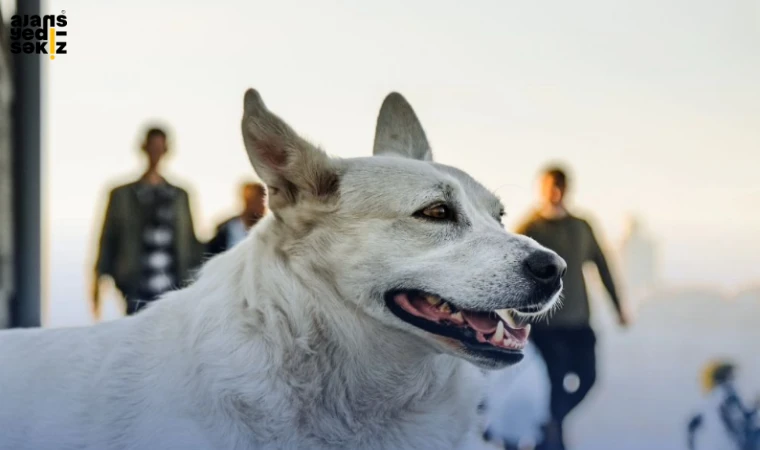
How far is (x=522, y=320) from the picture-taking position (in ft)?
7.80

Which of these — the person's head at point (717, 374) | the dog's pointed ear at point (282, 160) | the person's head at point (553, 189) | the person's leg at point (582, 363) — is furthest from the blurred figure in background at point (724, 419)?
the dog's pointed ear at point (282, 160)

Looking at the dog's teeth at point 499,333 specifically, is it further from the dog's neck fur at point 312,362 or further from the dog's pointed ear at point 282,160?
the dog's pointed ear at point 282,160

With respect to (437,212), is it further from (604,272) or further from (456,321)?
(604,272)

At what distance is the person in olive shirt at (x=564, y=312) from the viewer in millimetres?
4184

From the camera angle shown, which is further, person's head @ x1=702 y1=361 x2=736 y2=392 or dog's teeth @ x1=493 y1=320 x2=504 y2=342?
person's head @ x1=702 y1=361 x2=736 y2=392

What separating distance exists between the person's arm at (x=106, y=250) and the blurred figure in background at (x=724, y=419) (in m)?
3.06

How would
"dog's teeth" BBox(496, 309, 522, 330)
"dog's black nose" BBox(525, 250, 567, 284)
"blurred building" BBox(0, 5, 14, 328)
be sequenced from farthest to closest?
1. "blurred building" BBox(0, 5, 14, 328)
2. "dog's teeth" BBox(496, 309, 522, 330)
3. "dog's black nose" BBox(525, 250, 567, 284)

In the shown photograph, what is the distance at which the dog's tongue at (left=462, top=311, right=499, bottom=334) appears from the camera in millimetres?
2215

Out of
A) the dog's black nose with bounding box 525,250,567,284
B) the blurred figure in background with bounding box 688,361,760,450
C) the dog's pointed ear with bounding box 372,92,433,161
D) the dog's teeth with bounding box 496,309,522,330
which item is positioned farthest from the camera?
the blurred figure in background with bounding box 688,361,760,450

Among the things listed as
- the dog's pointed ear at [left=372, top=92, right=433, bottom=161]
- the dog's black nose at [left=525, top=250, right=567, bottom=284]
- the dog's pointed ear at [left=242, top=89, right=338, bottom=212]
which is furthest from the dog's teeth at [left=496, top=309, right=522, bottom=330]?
the dog's pointed ear at [left=372, top=92, right=433, bottom=161]

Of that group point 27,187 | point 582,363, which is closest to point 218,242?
point 27,187

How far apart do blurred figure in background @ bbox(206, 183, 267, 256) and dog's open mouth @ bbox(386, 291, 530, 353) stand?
209 centimetres

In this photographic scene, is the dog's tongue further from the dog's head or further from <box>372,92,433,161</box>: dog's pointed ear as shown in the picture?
<box>372,92,433,161</box>: dog's pointed ear

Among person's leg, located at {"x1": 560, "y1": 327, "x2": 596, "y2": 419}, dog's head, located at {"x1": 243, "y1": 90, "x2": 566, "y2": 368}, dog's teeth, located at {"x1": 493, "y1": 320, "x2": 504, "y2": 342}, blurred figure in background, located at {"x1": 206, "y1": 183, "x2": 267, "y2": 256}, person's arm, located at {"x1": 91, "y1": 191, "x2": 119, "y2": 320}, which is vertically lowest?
person's leg, located at {"x1": 560, "y1": 327, "x2": 596, "y2": 419}
